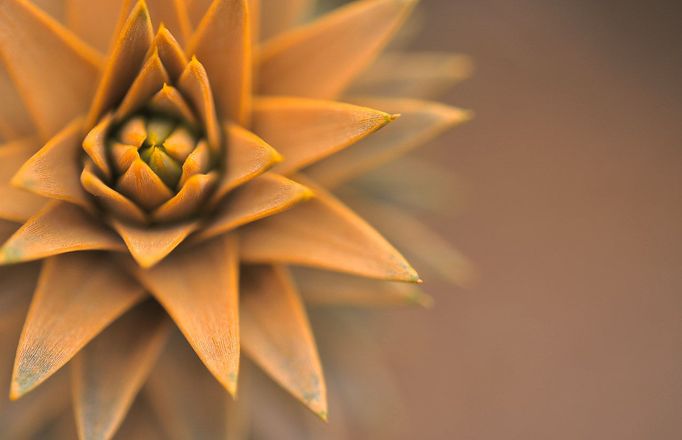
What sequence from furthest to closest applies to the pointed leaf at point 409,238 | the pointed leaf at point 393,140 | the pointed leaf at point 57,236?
the pointed leaf at point 409,238, the pointed leaf at point 393,140, the pointed leaf at point 57,236

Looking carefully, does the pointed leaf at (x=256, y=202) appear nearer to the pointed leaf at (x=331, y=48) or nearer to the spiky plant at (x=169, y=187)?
the spiky plant at (x=169, y=187)

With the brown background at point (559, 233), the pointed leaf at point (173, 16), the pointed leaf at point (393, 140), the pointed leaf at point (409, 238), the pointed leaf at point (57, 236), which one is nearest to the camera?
the pointed leaf at point (57, 236)

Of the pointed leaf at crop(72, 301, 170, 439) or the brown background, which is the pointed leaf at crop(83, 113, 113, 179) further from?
the brown background

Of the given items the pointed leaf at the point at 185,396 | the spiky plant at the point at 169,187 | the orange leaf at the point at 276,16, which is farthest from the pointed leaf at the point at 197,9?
the pointed leaf at the point at 185,396

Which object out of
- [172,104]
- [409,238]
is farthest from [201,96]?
[409,238]

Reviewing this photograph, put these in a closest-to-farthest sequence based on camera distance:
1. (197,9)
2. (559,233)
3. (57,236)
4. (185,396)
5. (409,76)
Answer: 1. (57,236)
2. (197,9)
3. (185,396)
4. (409,76)
5. (559,233)

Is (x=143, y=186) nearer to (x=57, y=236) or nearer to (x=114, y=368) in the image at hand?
(x=57, y=236)

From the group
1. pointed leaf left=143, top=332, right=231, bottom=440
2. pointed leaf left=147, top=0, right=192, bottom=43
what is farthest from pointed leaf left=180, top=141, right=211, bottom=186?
pointed leaf left=143, top=332, right=231, bottom=440

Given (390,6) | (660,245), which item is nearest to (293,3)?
(390,6)

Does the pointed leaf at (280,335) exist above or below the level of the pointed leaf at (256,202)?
below
